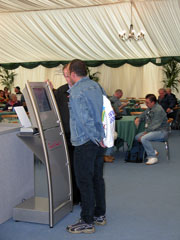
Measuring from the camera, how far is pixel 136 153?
6316 mm

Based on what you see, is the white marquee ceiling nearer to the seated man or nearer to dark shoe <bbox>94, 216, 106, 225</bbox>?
the seated man

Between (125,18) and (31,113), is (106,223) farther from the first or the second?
(125,18)

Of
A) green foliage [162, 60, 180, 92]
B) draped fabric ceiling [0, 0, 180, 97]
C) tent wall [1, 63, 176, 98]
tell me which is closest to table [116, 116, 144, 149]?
draped fabric ceiling [0, 0, 180, 97]

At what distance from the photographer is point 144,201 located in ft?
13.0

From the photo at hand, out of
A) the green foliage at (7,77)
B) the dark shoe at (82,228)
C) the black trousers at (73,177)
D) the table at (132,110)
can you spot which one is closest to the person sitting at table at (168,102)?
the table at (132,110)

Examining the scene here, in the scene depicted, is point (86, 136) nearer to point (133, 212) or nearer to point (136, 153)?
point (133, 212)

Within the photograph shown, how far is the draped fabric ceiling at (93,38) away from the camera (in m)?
10.1

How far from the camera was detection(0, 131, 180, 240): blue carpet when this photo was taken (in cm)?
305

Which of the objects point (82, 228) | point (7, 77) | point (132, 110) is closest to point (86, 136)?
point (82, 228)

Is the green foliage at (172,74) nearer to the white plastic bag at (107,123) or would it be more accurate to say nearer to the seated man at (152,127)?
the seated man at (152,127)

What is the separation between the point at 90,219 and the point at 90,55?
461 inches

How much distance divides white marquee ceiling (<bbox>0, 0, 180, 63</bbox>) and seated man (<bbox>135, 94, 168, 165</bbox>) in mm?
4300

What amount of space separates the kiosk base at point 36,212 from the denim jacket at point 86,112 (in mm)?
785

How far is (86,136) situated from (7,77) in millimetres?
Result: 14299
